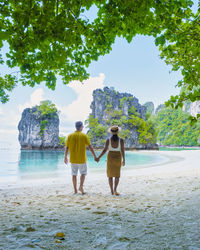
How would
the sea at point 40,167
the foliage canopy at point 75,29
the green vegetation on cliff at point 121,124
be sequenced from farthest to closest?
the green vegetation on cliff at point 121,124, the sea at point 40,167, the foliage canopy at point 75,29

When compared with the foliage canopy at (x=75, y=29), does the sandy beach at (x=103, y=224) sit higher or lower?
lower

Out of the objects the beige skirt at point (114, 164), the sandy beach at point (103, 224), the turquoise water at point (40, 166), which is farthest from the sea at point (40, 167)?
the sandy beach at point (103, 224)

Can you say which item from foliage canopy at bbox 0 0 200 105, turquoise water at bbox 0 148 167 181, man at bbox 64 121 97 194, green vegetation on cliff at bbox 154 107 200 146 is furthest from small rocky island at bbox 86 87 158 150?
foliage canopy at bbox 0 0 200 105

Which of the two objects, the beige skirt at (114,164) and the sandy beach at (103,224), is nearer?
the sandy beach at (103,224)

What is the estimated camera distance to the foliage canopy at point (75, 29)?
109 inches

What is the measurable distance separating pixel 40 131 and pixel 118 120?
26.2 meters

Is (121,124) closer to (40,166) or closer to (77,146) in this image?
(40,166)

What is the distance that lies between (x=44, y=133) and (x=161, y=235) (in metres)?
61.8

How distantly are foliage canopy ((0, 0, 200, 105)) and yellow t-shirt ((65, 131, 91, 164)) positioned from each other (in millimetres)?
1435

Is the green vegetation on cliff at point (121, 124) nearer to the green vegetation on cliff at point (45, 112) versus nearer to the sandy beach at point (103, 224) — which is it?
the green vegetation on cliff at point (45, 112)

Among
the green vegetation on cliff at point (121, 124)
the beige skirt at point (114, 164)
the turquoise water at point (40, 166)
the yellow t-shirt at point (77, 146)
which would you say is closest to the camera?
the beige skirt at point (114, 164)

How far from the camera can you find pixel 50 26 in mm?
2840

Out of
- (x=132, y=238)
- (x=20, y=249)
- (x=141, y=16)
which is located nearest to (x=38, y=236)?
(x=20, y=249)

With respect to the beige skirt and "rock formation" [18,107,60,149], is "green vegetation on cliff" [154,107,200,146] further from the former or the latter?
the beige skirt
